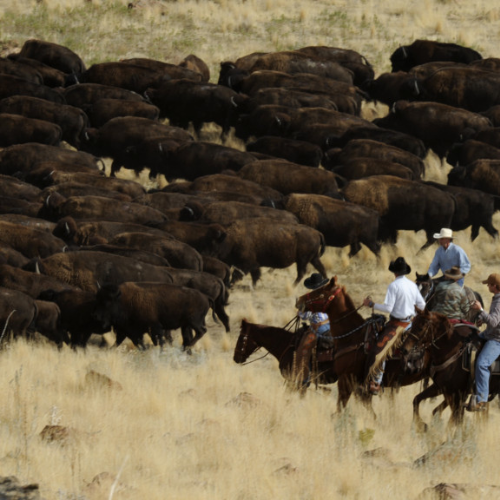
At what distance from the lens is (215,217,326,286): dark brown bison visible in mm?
19750

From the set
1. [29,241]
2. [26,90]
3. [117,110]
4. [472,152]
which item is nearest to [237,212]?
[29,241]

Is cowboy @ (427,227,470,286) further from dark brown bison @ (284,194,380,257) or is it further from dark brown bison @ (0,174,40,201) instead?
dark brown bison @ (0,174,40,201)

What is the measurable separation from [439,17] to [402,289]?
3141 cm

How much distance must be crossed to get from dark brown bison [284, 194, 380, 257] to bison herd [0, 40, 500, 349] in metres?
0.03

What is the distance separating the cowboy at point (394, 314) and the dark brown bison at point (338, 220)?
9.89 meters

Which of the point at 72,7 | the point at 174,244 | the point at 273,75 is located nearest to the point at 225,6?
the point at 72,7

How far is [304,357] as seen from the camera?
12.5 metres

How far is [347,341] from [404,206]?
11.3 m

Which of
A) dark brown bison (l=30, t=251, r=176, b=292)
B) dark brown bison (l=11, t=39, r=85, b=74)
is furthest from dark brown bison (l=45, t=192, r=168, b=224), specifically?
dark brown bison (l=11, t=39, r=85, b=74)

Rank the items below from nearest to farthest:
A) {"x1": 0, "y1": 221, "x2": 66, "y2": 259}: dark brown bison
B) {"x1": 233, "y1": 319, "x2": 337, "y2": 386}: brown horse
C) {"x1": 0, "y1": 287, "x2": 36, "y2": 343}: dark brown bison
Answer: {"x1": 233, "y1": 319, "x2": 337, "y2": 386}: brown horse
{"x1": 0, "y1": 287, "x2": 36, "y2": 343}: dark brown bison
{"x1": 0, "y1": 221, "x2": 66, "y2": 259}: dark brown bison

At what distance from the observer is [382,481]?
30.6 ft

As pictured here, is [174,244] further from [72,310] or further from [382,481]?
[382,481]

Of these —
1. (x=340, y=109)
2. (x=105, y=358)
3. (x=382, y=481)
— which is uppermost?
(x=382, y=481)

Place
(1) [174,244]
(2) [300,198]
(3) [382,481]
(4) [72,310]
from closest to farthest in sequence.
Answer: (3) [382,481]
(4) [72,310]
(1) [174,244]
(2) [300,198]
